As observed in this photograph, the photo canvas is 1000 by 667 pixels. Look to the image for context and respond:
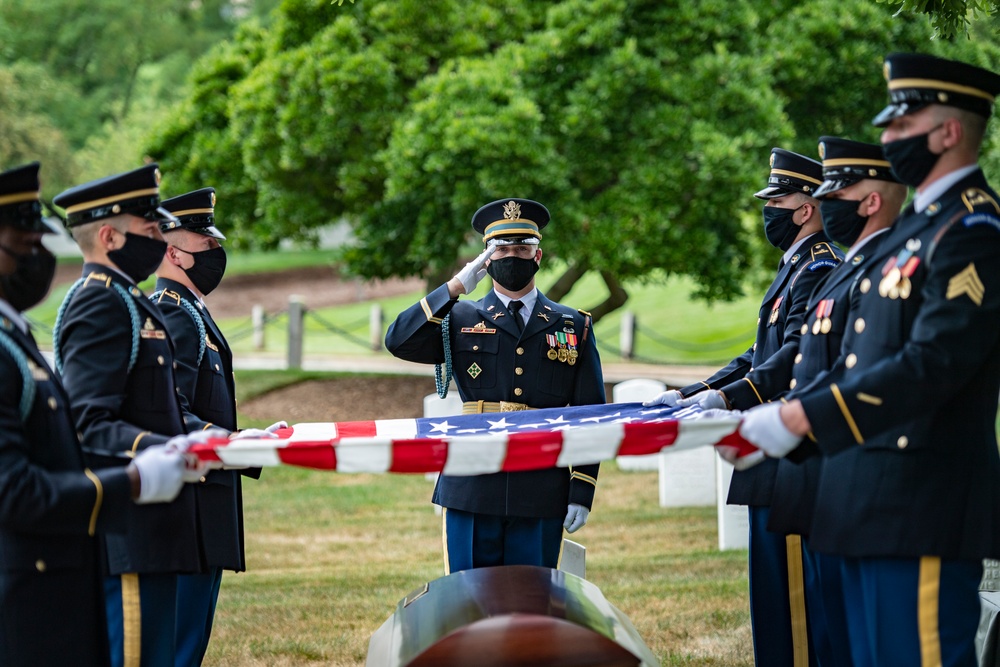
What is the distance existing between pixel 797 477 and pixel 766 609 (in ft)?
3.00

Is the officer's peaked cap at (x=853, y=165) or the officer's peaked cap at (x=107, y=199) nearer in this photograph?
the officer's peaked cap at (x=107, y=199)

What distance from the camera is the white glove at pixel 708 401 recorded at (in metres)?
4.49

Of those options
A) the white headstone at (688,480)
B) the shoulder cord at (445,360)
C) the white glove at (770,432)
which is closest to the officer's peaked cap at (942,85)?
the white glove at (770,432)

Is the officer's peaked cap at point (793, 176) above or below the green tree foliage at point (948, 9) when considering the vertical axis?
below

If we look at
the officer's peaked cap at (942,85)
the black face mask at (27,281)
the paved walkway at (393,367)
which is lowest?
the paved walkway at (393,367)

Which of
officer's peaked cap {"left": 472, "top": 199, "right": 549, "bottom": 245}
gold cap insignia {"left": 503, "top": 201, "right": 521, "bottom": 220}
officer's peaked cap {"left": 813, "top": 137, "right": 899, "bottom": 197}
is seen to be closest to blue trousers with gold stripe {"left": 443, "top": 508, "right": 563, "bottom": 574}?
officer's peaked cap {"left": 472, "top": 199, "right": 549, "bottom": 245}

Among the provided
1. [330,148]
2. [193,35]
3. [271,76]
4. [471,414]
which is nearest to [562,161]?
[330,148]

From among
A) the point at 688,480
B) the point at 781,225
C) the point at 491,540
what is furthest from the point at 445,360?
the point at 688,480

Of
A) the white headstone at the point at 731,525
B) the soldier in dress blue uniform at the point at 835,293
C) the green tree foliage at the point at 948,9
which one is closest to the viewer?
the soldier in dress blue uniform at the point at 835,293

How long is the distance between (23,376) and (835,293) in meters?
2.67

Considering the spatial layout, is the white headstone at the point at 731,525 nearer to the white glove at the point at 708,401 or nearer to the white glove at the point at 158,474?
the white glove at the point at 708,401

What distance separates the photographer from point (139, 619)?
150 inches

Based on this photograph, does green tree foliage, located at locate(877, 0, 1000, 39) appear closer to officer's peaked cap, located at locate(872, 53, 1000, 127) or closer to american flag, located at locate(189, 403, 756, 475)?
officer's peaked cap, located at locate(872, 53, 1000, 127)

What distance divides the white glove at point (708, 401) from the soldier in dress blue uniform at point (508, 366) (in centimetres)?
65
